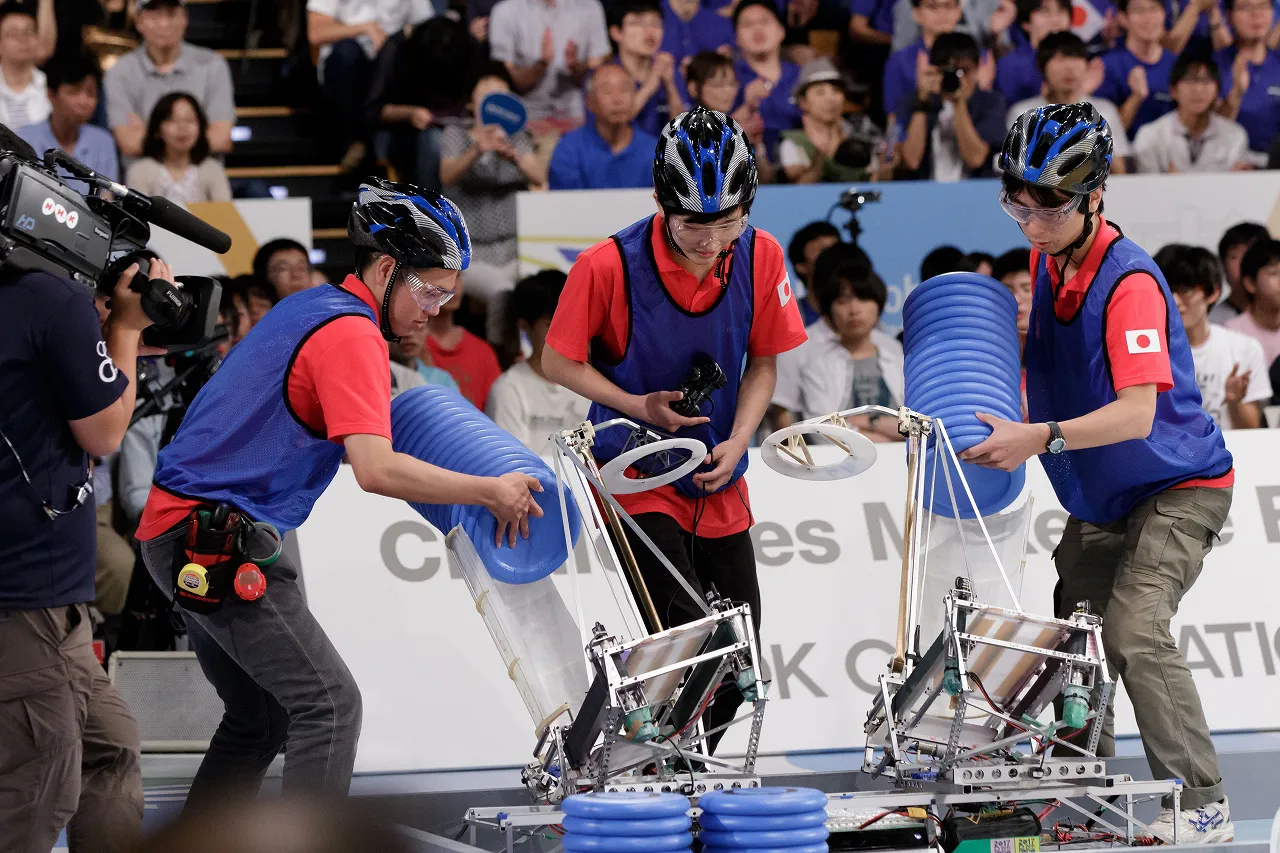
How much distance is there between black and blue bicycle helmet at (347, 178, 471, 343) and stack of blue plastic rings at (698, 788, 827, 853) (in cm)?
137

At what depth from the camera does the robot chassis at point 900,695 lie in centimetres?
343

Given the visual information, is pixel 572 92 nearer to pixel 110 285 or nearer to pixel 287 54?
pixel 287 54

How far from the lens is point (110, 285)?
10.7ft

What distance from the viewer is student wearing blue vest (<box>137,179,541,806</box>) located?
10.7 feet

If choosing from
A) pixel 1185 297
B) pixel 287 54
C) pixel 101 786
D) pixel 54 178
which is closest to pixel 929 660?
pixel 101 786

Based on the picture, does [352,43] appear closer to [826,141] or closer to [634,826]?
[826,141]

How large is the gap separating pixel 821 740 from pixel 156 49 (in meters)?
4.84

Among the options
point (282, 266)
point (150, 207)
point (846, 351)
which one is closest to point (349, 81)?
point (282, 266)

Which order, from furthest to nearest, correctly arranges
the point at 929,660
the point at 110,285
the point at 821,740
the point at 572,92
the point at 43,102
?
the point at 572,92, the point at 43,102, the point at 821,740, the point at 929,660, the point at 110,285

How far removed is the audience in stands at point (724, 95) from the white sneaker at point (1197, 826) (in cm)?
458

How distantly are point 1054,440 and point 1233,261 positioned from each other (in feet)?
14.9

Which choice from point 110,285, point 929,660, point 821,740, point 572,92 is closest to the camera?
point 110,285

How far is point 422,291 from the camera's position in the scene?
347 cm

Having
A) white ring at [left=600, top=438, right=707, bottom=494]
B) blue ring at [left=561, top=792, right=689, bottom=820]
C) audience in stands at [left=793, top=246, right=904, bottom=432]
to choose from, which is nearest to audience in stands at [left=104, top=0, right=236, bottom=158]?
audience in stands at [left=793, top=246, right=904, bottom=432]
